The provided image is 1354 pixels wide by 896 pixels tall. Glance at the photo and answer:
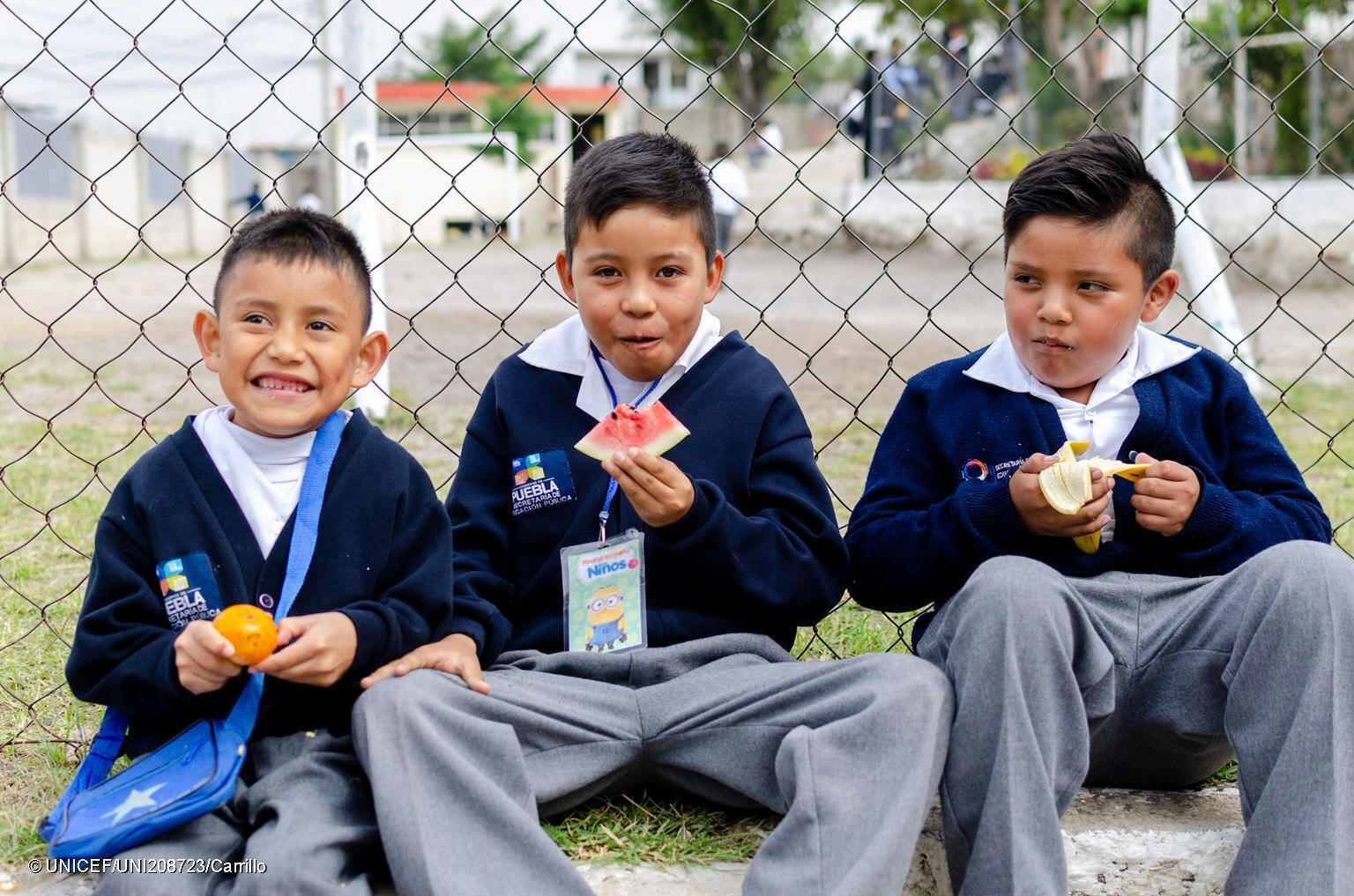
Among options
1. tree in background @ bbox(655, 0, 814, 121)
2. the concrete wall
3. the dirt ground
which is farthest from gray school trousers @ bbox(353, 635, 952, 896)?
tree in background @ bbox(655, 0, 814, 121)

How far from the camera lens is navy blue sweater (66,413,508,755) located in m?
1.98

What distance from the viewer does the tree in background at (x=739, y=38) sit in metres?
35.4

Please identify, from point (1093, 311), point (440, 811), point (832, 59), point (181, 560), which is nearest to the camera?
point (440, 811)

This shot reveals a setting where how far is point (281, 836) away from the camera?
1837mm

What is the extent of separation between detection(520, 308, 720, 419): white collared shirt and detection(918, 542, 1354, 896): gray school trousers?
0.73m

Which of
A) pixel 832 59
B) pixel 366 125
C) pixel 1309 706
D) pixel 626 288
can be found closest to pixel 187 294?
pixel 366 125

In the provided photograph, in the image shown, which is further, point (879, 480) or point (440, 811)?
point (879, 480)

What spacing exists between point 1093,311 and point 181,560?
5.48 feet

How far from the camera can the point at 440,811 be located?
186 cm

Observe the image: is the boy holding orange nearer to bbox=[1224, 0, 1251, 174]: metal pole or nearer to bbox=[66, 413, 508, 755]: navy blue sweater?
bbox=[66, 413, 508, 755]: navy blue sweater

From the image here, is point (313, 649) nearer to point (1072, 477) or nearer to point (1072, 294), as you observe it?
point (1072, 477)

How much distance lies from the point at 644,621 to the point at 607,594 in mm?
85

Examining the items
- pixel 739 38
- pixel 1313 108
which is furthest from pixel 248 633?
pixel 739 38

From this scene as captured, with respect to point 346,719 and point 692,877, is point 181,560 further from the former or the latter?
point 692,877
